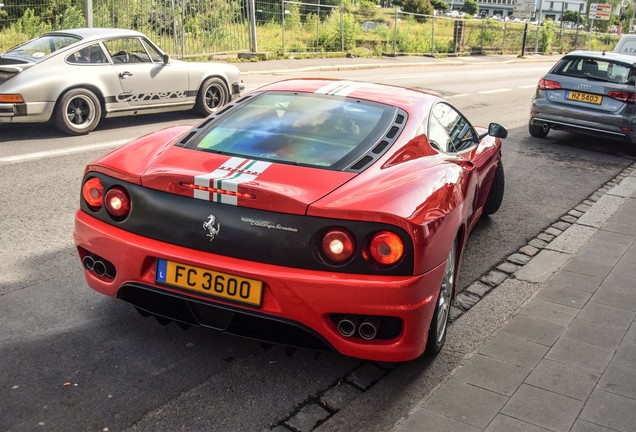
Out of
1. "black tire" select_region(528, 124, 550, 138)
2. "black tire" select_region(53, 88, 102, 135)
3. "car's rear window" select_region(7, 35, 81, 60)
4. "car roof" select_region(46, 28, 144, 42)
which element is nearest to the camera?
"black tire" select_region(53, 88, 102, 135)

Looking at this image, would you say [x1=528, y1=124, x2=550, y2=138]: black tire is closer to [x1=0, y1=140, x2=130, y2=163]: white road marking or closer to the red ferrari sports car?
[x1=0, y1=140, x2=130, y2=163]: white road marking

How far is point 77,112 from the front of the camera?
951cm

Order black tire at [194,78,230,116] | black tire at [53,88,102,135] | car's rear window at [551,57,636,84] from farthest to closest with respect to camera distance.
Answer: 1. black tire at [194,78,230,116]
2. car's rear window at [551,57,636,84]
3. black tire at [53,88,102,135]

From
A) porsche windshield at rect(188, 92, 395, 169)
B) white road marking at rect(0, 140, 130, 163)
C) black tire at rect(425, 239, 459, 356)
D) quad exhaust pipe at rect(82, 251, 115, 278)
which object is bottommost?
white road marking at rect(0, 140, 130, 163)

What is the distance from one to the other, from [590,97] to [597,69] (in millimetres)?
553

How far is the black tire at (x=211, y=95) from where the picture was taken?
1104cm

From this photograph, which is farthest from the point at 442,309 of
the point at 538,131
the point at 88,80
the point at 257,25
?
the point at 257,25

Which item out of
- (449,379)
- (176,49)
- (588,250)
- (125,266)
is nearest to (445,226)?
(449,379)

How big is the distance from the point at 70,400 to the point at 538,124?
9665 millimetres

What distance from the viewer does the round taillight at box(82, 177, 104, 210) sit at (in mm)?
3586

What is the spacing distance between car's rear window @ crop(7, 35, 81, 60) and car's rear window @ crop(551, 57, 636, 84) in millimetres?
7324

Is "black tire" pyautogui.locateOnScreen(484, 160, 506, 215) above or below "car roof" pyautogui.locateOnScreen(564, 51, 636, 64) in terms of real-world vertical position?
below

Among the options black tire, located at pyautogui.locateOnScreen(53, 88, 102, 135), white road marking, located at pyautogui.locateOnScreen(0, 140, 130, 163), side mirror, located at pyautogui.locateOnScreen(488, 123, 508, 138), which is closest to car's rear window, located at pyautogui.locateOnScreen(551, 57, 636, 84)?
side mirror, located at pyautogui.locateOnScreen(488, 123, 508, 138)

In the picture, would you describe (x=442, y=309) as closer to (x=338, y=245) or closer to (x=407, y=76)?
(x=338, y=245)
